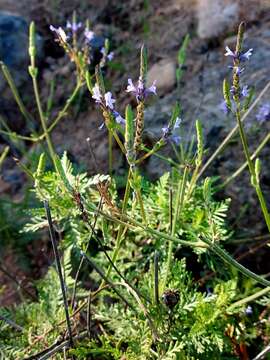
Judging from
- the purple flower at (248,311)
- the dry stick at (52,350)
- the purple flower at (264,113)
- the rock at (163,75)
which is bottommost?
the dry stick at (52,350)

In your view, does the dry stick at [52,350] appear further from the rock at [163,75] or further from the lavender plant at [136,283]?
the rock at [163,75]

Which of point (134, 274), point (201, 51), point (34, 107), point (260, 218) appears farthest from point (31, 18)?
point (134, 274)

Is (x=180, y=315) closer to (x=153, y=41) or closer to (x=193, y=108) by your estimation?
(x=193, y=108)

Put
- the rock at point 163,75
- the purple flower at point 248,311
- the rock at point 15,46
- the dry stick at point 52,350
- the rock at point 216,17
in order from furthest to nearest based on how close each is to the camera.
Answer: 1. the rock at point 15,46
2. the rock at point 216,17
3. the rock at point 163,75
4. the purple flower at point 248,311
5. the dry stick at point 52,350

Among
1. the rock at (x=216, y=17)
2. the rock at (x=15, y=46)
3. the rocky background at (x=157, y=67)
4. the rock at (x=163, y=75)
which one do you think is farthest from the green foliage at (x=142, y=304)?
the rock at (x=15, y=46)

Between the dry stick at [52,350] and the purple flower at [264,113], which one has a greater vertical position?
the purple flower at [264,113]

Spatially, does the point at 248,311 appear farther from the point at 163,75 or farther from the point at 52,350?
the point at 163,75

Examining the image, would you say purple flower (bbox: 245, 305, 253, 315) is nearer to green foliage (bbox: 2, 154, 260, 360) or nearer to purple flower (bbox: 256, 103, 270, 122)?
green foliage (bbox: 2, 154, 260, 360)
